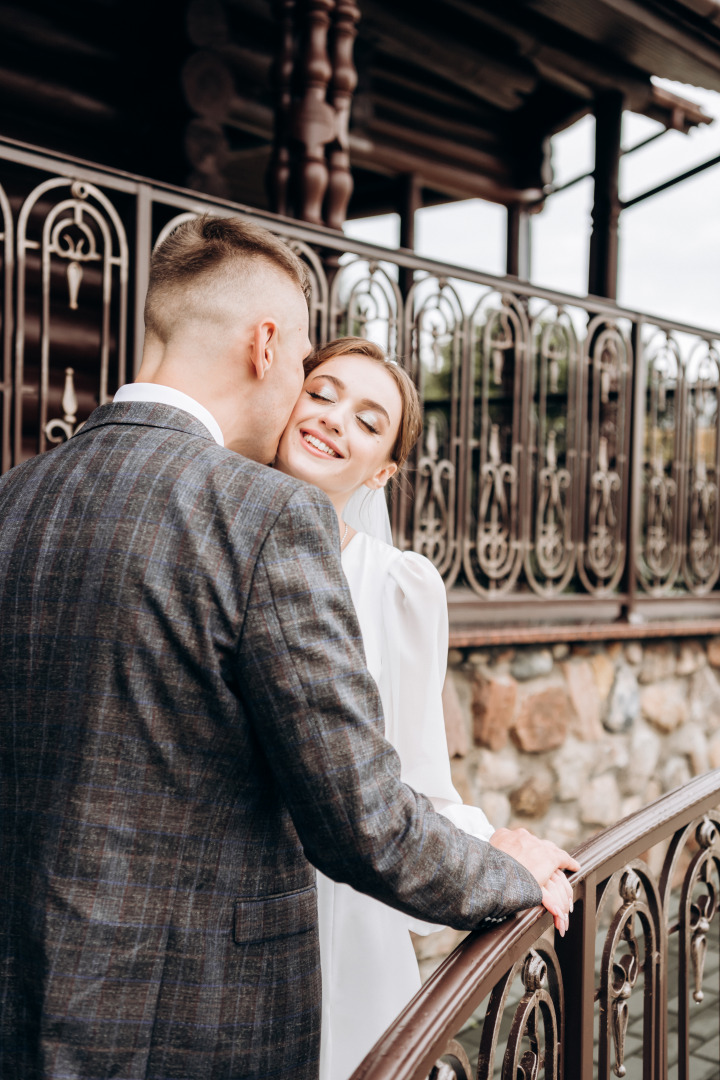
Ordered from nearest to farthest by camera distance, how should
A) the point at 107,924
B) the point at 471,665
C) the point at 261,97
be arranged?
the point at 107,924
the point at 471,665
the point at 261,97

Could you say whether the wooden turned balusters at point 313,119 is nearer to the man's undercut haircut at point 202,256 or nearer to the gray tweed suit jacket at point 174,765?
the man's undercut haircut at point 202,256

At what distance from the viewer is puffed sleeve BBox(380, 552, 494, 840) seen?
6.57 ft

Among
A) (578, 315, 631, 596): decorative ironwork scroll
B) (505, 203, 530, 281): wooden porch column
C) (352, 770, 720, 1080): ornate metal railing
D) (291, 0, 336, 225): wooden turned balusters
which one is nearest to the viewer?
(352, 770, 720, 1080): ornate metal railing

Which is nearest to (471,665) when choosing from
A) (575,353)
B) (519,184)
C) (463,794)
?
(463,794)

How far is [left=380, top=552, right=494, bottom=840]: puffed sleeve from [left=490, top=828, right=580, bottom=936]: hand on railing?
1.25ft

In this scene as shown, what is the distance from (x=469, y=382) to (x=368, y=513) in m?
1.88

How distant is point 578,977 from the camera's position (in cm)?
166

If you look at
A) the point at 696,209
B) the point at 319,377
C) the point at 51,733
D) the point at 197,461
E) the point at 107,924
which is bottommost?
the point at 107,924

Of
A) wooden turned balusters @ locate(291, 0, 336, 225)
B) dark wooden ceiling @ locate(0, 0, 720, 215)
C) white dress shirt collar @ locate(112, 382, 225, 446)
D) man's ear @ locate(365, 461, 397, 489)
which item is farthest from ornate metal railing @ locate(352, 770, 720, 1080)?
dark wooden ceiling @ locate(0, 0, 720, 215)

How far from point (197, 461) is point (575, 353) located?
384cm

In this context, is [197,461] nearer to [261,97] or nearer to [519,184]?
[261,97]

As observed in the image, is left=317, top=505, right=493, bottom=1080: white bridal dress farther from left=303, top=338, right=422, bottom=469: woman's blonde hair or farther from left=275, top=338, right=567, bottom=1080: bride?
left=303, top=338, right=422, bottom=469: woman's blonde hair

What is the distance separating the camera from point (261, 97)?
6.20 meters

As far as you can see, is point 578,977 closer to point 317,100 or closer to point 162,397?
point 162,397
